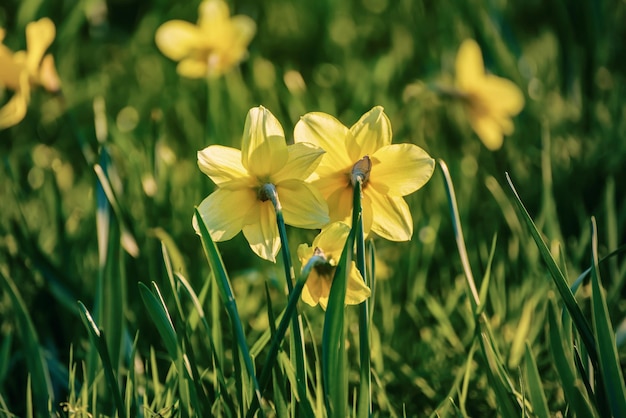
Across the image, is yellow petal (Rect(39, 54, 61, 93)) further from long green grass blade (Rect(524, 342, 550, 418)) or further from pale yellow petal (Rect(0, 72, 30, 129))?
long green grass blade (Rect(524, 342, 550, 418))

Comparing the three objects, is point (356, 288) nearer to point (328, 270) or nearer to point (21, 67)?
point (328, 270)

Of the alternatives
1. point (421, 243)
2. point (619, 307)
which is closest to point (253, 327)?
point (421, 243)

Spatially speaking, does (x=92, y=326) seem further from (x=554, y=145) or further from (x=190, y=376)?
(x=554, y=145)

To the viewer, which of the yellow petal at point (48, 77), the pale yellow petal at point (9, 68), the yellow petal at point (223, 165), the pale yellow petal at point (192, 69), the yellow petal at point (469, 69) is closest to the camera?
the yellow petal at point (223, 165)

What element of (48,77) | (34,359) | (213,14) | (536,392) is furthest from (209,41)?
(536,392)

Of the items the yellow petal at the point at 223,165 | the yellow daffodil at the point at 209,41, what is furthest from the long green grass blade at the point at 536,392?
the yellow daffodil at the point at 209,41

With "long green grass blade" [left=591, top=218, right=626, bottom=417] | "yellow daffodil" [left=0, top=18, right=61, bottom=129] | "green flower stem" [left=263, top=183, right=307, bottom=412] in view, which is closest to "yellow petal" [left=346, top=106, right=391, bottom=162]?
"green flower stem" [left=263, top=183, right=307, bottom=412]

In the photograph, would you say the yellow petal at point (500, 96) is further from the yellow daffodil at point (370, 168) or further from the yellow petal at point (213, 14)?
the yellow daffodil at point (370, 168)
